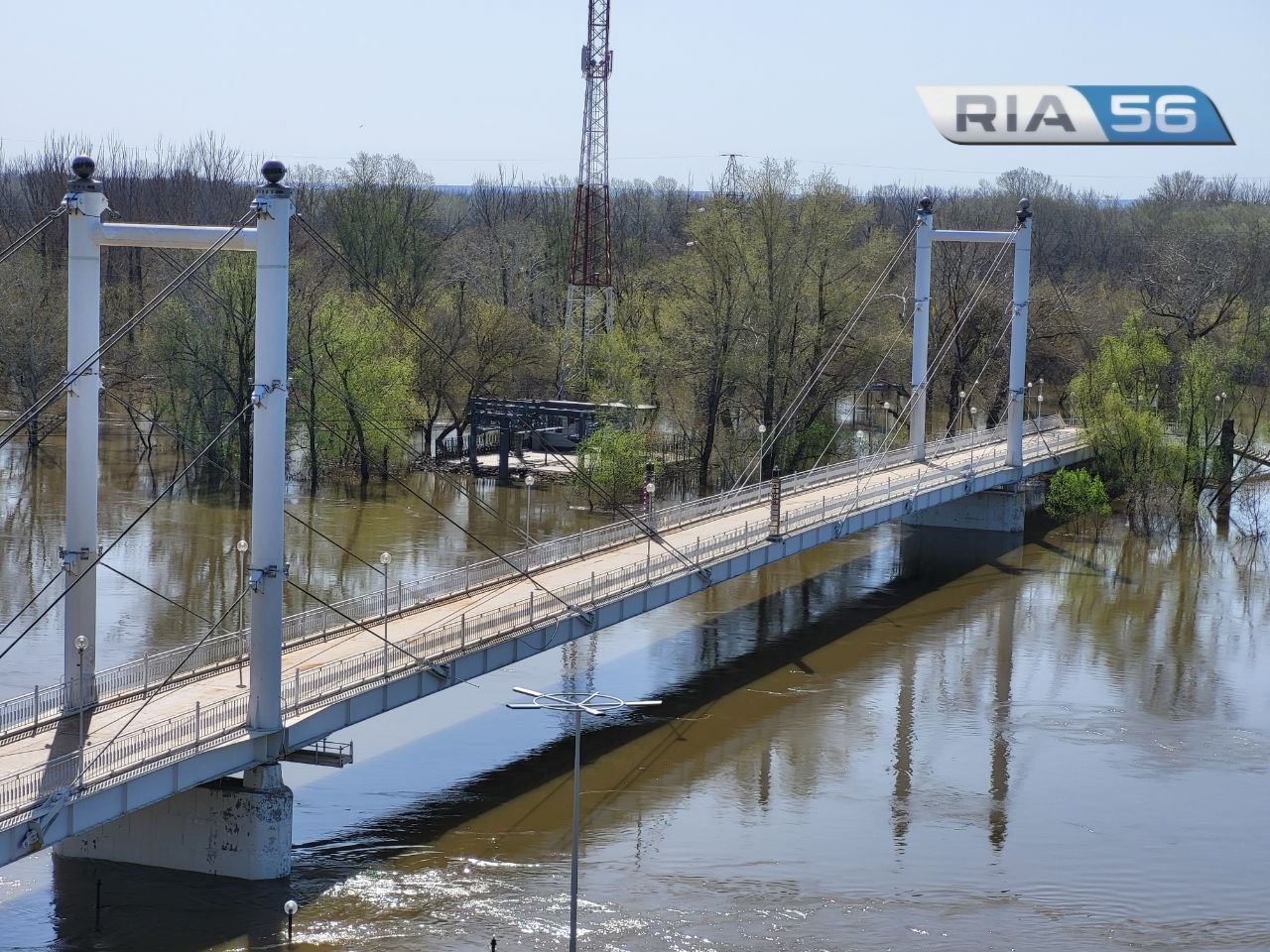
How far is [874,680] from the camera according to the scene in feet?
123

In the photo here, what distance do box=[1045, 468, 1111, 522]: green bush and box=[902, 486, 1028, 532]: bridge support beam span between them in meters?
1.26

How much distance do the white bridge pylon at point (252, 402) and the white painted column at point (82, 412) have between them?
0.05 feet

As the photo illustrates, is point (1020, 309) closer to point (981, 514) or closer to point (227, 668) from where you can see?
point (981, 514)

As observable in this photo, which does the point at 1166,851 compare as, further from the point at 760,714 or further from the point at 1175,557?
the point at 1175,557

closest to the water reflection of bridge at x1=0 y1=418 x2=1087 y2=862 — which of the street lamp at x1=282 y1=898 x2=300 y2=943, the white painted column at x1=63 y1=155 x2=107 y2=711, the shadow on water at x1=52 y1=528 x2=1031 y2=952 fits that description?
the white painted column at x1=63 y1=155 x2=107 y2=711

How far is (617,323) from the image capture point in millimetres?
69250

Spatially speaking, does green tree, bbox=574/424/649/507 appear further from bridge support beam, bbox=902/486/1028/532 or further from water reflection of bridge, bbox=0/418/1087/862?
water reflection of bridge, bbox=0/418/1087/862

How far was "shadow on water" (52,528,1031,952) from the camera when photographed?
22141mm

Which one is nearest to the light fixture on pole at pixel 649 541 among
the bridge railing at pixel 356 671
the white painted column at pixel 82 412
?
the bridge railing at pixel 356 671

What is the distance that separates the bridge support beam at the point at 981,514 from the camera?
183 feet

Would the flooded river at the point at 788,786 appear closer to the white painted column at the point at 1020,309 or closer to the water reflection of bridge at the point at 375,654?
the water reflection of bridge at the point at 375,654

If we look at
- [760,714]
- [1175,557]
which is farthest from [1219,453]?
[760,714]

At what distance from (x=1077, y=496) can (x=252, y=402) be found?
3778cm

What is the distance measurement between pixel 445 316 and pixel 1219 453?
33015 mm
